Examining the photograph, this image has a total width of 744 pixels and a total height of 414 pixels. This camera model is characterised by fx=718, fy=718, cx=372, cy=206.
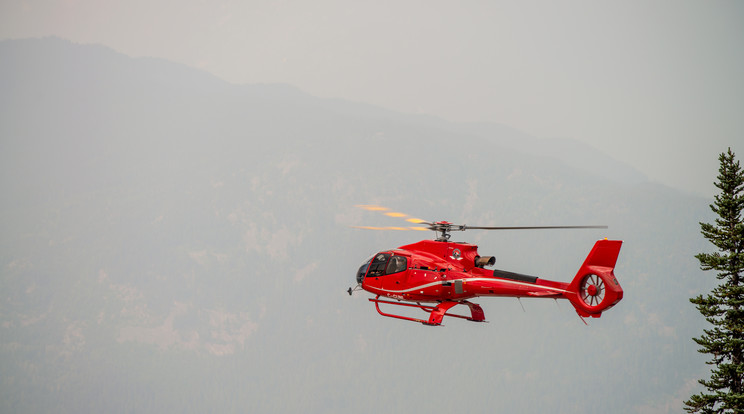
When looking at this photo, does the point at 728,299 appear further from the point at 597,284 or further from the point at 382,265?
the point at 382,265

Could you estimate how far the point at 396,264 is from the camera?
3753 centimetres

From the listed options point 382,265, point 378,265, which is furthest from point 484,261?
point 378,265

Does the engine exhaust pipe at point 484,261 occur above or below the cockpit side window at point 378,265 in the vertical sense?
above

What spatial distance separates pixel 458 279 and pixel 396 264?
12.6 ft

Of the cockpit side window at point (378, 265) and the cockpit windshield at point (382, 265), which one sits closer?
the cockpit windshield at point (382, 265)

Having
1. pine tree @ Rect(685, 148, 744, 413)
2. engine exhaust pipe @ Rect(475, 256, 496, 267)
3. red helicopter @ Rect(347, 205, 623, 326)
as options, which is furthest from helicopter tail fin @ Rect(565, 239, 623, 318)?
pine tree @ Rect(685, 148, 744, 413)

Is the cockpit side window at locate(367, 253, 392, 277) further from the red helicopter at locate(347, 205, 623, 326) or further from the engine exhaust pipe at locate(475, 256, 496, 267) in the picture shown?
the engine exhaust pipe at locate(475, 256, 496, 267)

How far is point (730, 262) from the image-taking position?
3394 cm

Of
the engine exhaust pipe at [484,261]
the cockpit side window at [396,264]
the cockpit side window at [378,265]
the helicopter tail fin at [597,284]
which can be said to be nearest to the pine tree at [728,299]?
the helicopter tail fin at [597,284]

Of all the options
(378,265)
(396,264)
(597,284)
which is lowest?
(378,265)

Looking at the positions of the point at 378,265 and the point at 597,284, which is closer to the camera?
the point at 597,284

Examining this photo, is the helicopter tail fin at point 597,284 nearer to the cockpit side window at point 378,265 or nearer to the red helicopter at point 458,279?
the red helicopter at point 458,279

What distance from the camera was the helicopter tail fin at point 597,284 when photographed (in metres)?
30.2

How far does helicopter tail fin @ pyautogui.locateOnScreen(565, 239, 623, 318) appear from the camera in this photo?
30.2m
